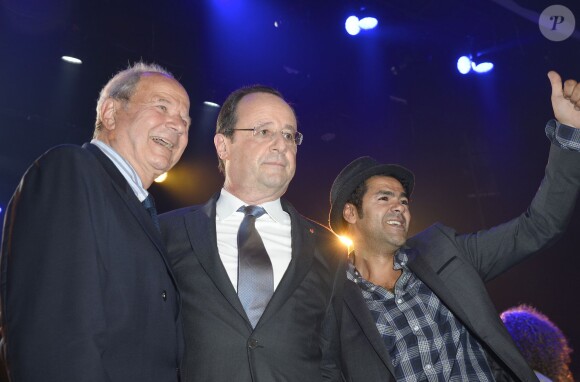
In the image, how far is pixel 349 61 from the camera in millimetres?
7484

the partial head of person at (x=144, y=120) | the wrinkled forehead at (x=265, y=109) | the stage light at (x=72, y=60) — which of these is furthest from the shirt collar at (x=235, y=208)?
the stage light at (x=72, y=60)

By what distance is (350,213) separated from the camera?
3350mm

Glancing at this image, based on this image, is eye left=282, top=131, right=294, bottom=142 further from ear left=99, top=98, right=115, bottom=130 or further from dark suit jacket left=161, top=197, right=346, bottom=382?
ear left=99, top=98, right=115, bottom=130

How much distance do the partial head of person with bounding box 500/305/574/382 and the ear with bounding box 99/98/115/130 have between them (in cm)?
300

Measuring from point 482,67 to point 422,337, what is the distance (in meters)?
5.86

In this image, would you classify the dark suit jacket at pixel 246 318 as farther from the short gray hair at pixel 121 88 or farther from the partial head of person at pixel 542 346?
the partial head of person at pixel 542 346

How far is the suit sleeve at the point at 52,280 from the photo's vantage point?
1173 mm

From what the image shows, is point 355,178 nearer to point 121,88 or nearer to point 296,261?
point 296,261

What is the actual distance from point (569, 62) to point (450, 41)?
1.70 m

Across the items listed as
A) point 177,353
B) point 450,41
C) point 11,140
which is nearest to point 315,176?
point 450,41

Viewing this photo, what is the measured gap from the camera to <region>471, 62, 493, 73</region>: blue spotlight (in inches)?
276

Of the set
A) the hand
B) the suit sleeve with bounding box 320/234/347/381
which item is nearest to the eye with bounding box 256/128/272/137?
the suit sleeve with bounding box 320/234/347/381

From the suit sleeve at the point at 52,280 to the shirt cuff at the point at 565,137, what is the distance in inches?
94.6

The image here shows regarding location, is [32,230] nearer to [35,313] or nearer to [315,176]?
[35,313]
